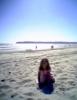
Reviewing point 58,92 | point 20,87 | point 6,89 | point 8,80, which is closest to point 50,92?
point 58,92

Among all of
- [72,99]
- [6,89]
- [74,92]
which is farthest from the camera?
[6,89]

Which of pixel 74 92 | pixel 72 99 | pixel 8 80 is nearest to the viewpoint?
pixel 72 99

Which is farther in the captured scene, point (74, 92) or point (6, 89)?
point (6, 89)

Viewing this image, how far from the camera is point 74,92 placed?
503cm

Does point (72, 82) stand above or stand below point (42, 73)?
below

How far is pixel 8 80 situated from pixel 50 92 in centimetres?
227

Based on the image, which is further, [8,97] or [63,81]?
[63,81]

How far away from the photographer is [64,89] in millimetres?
5348

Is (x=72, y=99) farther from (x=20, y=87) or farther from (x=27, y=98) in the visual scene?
(x=20, y=87)

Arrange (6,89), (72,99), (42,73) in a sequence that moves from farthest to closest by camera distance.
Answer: (42,73), (6,89), (72,99)

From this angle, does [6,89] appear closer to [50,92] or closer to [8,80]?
[8,80]

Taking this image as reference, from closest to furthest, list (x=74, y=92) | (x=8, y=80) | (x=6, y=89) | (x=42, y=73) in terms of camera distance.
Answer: (x=74, y=92)
(x=6, y=89)
(x=42, y=73)
(x=8, y=80)

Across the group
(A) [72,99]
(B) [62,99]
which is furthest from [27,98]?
(A) [72,99]

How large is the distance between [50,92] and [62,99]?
0.69 metres
